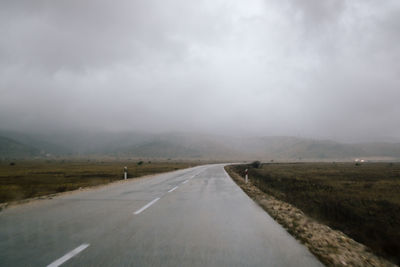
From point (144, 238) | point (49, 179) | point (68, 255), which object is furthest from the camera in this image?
point (49, 179)

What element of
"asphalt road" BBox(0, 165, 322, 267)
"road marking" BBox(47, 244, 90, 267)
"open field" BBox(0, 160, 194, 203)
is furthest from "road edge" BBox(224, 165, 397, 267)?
"open field" BBox(0, 160, 194, 203)

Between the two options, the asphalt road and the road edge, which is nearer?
the asphalt road

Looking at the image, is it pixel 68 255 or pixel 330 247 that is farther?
pixel 330 247

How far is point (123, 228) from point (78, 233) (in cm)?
96

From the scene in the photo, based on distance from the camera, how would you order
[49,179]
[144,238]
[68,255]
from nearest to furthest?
[68,255]
[144,238]
[49,179]

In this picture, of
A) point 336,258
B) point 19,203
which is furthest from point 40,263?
point 19,203

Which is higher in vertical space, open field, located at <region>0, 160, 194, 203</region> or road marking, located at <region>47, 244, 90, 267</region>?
road marking, located at <region>47, 244, 90, 267</region>

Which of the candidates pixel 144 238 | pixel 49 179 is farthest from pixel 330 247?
pixel 49 179

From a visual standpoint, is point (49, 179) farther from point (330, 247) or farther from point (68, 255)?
point (330, 247)

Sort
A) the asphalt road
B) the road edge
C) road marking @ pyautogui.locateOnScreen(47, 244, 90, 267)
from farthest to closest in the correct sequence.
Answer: the road edge, the asphalt road, road marking @ pyautogui.locateOnScreen(47, 244, 90, 267)

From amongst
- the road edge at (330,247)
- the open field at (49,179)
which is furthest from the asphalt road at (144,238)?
the open field at (49,179)

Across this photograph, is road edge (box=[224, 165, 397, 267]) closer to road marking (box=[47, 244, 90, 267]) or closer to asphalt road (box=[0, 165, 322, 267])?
asphalt road (box=[0, 165, 322, 267])

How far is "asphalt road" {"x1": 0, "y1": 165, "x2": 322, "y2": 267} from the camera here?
3980mm

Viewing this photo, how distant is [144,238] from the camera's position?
16.6 ft
